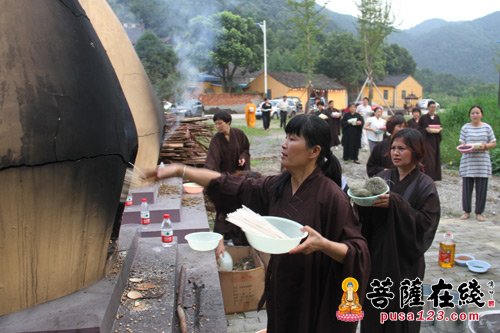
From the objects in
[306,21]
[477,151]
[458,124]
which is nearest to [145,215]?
[477,151]

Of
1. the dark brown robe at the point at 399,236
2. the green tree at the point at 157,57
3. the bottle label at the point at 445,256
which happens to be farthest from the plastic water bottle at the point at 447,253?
the green tree at the point at 157,57

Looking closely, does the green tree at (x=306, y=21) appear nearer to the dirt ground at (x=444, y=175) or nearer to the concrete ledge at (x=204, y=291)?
the dirt ground at (x=444, y=175)

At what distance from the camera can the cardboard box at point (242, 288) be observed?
400cm

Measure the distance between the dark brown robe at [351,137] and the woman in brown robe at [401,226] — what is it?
9144 millimetres

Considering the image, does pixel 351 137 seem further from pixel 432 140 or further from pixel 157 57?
pixel 157 57

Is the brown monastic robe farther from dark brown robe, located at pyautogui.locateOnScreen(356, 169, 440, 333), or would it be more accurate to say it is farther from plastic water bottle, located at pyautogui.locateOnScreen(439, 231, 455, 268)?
dark brown robe, located at pyautogui.locateOnScreen(356, 169, 440, 333)

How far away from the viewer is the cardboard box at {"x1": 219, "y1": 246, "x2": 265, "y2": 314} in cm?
400

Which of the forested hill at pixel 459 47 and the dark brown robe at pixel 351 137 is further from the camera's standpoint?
the forested hill at pixel 459 47

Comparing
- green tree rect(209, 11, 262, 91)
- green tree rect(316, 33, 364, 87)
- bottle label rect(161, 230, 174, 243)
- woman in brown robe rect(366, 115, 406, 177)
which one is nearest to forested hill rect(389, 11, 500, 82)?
green tree rect(316, 33, 364, 87)

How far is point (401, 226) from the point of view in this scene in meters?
2.74

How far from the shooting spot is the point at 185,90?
9.90 meters

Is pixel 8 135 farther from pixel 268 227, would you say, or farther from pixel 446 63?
pixel 446 63

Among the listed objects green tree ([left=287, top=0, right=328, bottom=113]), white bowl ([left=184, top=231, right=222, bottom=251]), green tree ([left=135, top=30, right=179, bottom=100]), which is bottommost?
white bowl ([left=184, top=231, right=222, bottom=251])

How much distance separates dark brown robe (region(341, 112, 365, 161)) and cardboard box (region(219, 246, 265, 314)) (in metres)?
8.61
